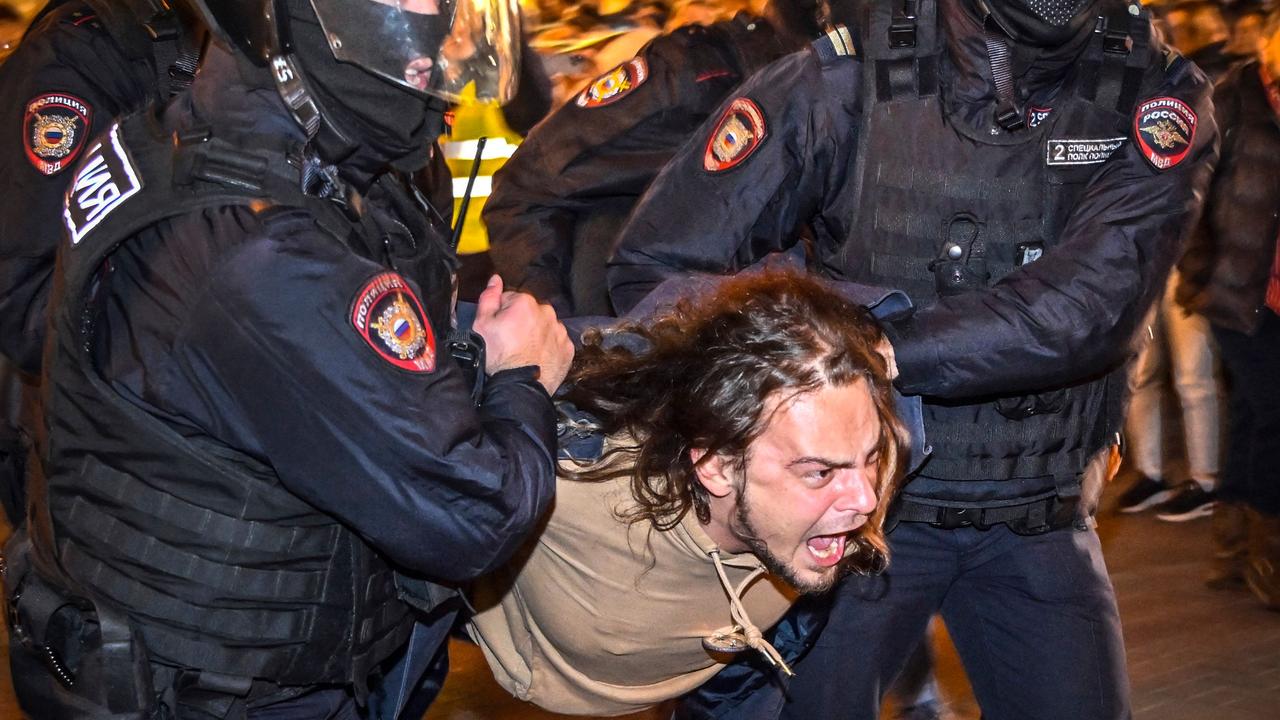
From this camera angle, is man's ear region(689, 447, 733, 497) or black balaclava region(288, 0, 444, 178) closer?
black balaclava region(288, 0, 444, 178)

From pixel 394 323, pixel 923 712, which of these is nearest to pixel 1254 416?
pixel 923 712

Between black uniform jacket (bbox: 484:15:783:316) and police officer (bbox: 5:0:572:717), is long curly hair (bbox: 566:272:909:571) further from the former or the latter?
black uniform jacket (bbox: 484:15:783:316)

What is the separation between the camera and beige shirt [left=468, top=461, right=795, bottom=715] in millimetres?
2307

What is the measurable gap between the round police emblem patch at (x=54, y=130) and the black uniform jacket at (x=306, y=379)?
87 cm

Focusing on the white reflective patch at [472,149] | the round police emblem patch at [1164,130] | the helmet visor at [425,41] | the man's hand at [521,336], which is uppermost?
the helmet visor at [425,41]

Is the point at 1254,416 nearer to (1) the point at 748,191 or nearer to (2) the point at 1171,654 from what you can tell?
(2) the point at 1171,654

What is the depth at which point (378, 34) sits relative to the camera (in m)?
1.96

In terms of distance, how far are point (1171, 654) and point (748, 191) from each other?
105 inches

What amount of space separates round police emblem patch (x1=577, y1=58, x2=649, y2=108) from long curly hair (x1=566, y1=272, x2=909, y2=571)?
1.07m

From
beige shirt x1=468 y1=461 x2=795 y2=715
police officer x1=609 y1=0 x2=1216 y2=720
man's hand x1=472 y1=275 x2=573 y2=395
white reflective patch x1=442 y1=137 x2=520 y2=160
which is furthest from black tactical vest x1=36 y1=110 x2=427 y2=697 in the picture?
white reflective patch x1=442 y1=137 x2=520 y2=160

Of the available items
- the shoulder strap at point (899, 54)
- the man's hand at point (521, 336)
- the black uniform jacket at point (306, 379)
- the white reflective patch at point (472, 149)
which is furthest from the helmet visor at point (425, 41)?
the white reflective patch at point (472, 149)

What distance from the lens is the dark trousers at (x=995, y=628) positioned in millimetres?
2645

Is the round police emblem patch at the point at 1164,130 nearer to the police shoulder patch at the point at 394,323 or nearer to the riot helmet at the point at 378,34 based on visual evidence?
the riot helmet at the point at 378,34

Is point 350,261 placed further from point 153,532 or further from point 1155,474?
point 1155,474
